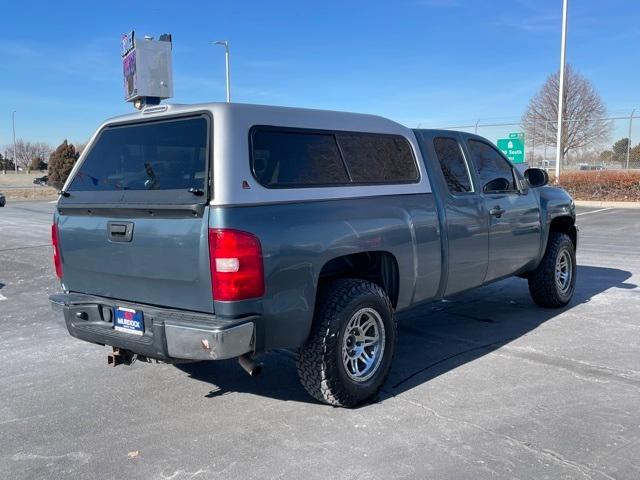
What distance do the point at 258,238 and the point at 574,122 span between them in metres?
32.0

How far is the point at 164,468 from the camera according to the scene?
320 centimetres

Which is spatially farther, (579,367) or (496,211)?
(496,211)

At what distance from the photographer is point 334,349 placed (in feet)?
12.3

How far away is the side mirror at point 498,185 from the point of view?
5508mm

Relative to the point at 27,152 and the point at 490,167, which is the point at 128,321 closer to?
the point at 490,167

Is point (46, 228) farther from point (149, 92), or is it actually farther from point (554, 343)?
point (554, 343)

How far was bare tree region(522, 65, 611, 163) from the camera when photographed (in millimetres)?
30219

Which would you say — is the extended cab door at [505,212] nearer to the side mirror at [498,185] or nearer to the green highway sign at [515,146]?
the side mirror at [498,185]

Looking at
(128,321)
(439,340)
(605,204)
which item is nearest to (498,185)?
(439,340)

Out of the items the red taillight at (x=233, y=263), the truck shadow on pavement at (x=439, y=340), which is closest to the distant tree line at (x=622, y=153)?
the truck shadow on pavement at (x=439, y=340)

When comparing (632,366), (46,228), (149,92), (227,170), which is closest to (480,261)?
(632,366)

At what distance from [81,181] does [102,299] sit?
0.93 meters

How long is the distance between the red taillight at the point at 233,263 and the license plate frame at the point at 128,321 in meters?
0.61

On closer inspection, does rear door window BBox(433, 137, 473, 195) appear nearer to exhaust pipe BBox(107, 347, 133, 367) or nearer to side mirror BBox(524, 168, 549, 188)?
side mirror BBox(524, 168, 549, 188)
